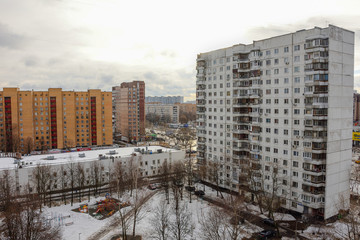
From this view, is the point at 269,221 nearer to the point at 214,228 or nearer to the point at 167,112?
the point at 214,228

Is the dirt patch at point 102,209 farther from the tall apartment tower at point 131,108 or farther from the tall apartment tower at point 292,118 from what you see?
the tall apartment tower at point 131,108

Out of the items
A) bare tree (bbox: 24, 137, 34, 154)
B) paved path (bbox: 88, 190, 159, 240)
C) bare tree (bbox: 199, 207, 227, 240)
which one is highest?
bare tree (bbox: 24, 137, 34, 154)

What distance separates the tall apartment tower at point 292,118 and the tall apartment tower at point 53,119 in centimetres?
4685

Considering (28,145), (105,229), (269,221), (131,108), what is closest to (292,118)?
(269,221)

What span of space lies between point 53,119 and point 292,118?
65.1m

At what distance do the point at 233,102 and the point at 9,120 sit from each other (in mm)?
62165

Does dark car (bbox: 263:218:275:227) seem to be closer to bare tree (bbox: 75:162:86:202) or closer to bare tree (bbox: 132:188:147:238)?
bare tree (bbox: 132:188:147:238)

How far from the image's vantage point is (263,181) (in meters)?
37.8

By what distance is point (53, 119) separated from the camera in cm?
7650

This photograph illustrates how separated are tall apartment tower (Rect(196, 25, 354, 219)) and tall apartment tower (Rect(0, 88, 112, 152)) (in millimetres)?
46845

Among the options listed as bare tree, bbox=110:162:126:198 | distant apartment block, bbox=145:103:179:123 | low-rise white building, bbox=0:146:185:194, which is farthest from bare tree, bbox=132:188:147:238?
distant apartment block, bbox=145:103:179:123

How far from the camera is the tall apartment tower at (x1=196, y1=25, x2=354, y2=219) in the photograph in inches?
1308

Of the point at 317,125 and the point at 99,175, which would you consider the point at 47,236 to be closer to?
the point at 99,175

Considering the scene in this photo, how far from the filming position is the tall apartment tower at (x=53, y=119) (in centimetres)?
7250
